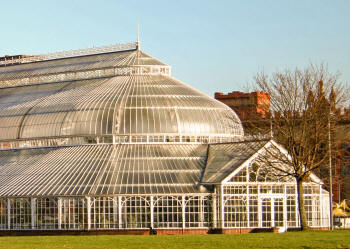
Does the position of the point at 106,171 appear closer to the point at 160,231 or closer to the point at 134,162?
the point at 134,162

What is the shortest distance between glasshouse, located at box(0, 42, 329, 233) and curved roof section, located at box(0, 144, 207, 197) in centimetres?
11

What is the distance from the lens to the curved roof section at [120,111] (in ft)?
303

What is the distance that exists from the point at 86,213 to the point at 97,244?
2409 centimetres

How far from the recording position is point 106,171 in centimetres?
8506

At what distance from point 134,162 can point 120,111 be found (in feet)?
26.9

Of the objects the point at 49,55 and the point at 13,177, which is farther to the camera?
the point at 49,55

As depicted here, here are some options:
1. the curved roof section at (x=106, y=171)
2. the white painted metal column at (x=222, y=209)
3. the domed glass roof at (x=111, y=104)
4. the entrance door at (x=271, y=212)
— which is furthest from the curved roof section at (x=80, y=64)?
the entrance door at (x=271, y=212)

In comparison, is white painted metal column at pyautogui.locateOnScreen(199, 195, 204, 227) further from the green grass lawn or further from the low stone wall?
the green grass lawn

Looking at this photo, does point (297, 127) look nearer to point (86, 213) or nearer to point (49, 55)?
point (86, 213)

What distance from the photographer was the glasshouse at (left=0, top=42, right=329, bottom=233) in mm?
82500

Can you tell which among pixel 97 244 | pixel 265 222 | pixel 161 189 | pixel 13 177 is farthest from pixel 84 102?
pixel 97 244

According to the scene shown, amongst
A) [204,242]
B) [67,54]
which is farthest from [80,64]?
[204,242]

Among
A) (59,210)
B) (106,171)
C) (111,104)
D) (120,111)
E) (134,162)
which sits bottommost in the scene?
(59,210)

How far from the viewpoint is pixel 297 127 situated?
78000 mm
